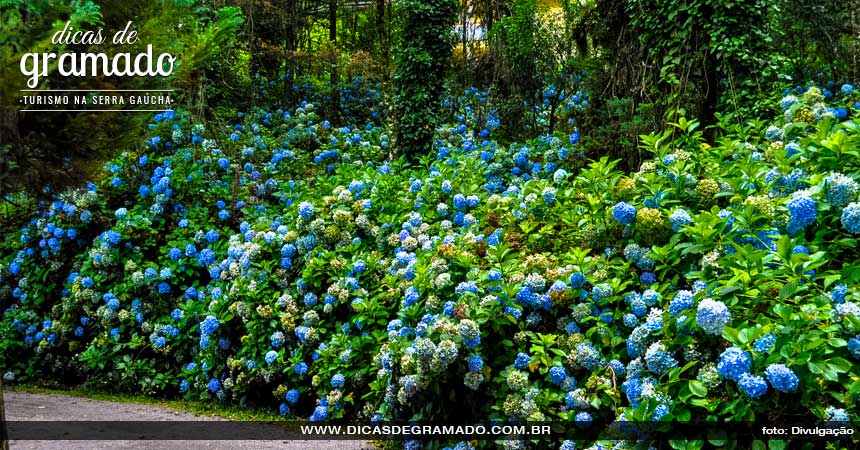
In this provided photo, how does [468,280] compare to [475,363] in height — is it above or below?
above

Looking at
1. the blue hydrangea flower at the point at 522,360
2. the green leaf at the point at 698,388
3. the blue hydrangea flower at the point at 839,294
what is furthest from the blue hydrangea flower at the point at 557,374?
the blue hydrangea flower at the point at 839,294

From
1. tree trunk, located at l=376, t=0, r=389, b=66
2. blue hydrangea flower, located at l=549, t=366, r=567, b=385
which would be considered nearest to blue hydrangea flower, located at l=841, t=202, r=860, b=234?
blue hydrangea flower, located at l=549, t=366, r=567, b=385

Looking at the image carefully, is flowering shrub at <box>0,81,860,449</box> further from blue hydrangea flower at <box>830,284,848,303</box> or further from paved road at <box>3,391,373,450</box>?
paved road at <box>3,391,373,450</box>

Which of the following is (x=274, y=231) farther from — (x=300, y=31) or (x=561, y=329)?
(x=300, y=31)

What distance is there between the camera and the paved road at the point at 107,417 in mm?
4094

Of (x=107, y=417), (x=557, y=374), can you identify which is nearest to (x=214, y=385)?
(x=107, y=417)

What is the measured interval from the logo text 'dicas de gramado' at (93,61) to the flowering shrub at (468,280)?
1.57 metres

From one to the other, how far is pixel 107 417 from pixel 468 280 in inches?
117

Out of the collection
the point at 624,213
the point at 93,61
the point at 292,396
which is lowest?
the point at 292,396

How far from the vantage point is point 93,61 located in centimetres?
486

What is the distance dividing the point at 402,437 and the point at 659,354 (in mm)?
1679

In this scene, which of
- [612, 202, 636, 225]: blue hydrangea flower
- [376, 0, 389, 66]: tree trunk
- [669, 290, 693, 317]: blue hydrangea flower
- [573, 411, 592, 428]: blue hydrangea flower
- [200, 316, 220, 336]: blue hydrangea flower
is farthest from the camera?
[376, 0, 389, 66]: tree trunk

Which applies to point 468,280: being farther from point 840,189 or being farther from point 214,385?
point 214,385

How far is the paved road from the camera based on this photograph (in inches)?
161
